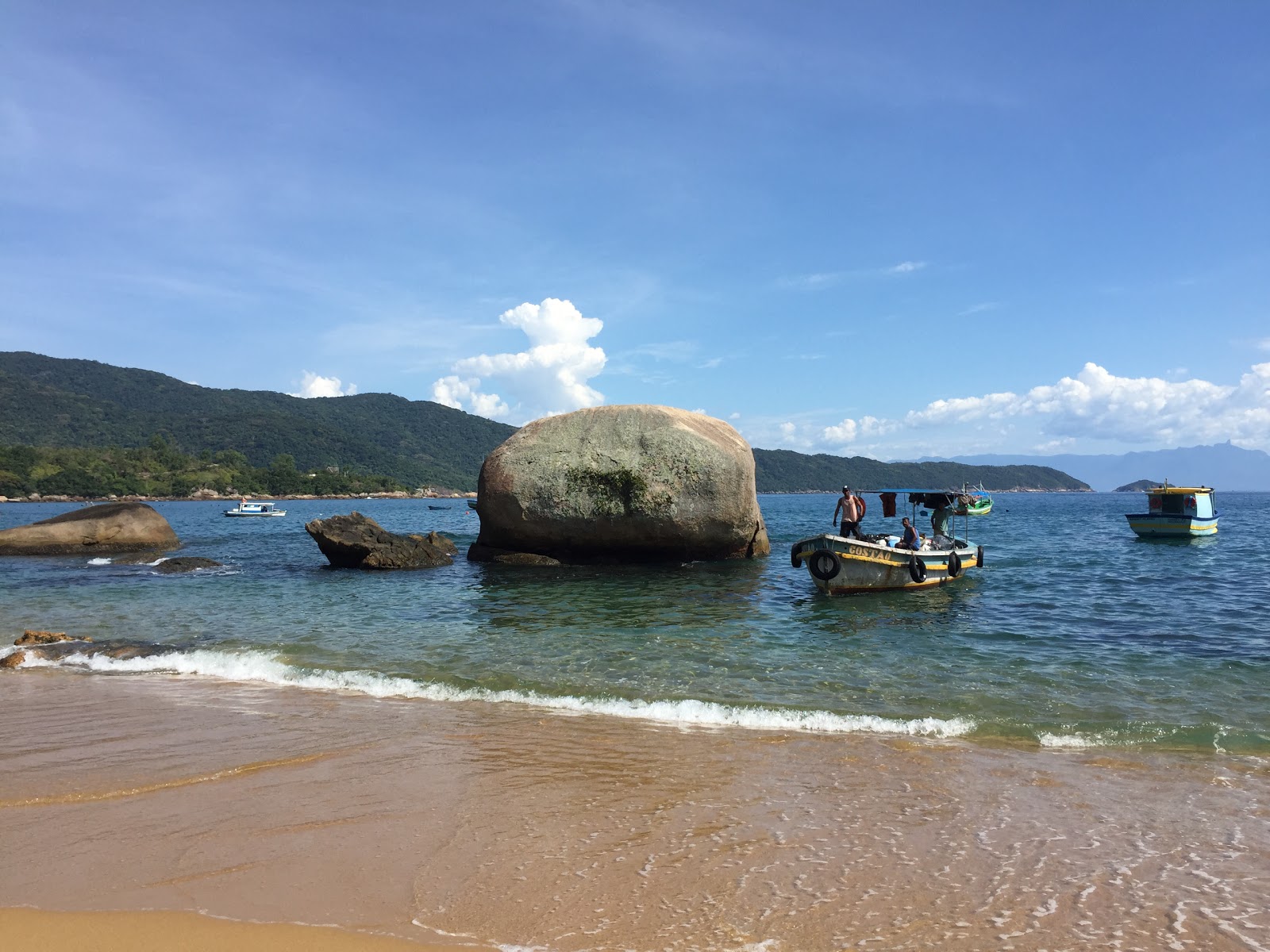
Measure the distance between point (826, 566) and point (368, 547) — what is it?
1359 centimetres

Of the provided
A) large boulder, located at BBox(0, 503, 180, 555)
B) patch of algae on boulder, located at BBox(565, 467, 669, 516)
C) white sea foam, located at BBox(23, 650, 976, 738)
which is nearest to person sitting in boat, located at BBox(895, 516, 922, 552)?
patch of algae on boulder, located at BBox(565, 467, 669, 516)

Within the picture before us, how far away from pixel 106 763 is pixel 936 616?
14106 millimetres

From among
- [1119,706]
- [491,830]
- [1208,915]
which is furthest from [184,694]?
[1119,706]

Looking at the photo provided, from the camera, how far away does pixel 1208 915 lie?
4.35 meters

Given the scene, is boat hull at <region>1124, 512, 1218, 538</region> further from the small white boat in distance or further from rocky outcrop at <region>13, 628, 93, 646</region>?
the small white boat in distance

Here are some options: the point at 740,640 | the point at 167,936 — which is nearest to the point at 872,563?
the point at 740,640

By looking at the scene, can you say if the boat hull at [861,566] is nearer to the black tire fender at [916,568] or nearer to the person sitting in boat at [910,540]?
the black tire fender at [916,568]

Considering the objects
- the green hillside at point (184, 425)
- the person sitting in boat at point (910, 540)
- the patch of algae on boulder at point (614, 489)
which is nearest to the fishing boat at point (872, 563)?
the person sitting in boat at point (910, 540)

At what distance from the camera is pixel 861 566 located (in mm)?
19281

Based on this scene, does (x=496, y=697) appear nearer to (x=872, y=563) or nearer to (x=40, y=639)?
(x=40, y=639)

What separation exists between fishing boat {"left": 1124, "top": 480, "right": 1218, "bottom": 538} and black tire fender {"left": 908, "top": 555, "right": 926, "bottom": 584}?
2297cm

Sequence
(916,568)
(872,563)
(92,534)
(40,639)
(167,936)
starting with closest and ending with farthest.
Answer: (167,936)
(40,639)
(872,563)
(916,568)
(92,534)

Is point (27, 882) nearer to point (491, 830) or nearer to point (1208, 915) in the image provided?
point (491, 830)

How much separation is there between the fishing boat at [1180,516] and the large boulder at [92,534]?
1659 inches
